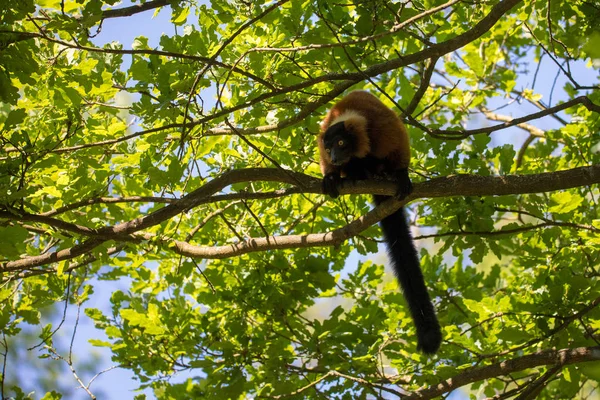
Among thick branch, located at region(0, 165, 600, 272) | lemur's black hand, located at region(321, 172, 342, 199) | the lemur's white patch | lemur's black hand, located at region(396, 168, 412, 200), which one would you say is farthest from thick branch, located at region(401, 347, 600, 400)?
the lemur's white patch

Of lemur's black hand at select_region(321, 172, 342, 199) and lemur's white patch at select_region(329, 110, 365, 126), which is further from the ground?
lemur's white patch at select_region(329, 110, 365, 126)

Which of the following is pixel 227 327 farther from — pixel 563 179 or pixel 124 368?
pixel 563 179

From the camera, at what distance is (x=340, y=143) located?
5.56 m

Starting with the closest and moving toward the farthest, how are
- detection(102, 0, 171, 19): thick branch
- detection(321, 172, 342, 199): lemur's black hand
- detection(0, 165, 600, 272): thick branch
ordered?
1. detection(0, 165, 600, 272): thick branch
2. detection(102, 0, 171, 19): thick branch
3. detection(321, 172, 342, 199): lemur's black hand

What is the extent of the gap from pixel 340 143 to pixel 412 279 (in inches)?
57.2

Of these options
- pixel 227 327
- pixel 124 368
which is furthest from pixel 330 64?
pixel 124 368

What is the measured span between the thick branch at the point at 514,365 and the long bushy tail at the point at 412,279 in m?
0.37

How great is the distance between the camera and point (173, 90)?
14.2ft

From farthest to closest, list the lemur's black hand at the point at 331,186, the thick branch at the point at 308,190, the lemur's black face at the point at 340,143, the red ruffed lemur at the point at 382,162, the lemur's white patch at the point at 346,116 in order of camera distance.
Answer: the lemur's white patch at the point at 346,116 → the lemur's black face at the point at 340,143 → the red ruffed lemur at the point at 382,162 → the lemur's black hand at the point at 331,186 → the thick branch at the point at 308,190

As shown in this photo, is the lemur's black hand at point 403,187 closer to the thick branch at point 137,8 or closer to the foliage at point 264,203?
the foliage at point 264,203

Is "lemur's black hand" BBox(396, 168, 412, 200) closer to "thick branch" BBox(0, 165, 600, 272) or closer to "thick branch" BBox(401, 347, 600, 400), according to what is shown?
"thick branch" BBox(0, 165, 600, 272)

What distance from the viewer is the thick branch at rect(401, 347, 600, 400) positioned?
4.66m

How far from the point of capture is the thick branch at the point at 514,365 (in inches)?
184

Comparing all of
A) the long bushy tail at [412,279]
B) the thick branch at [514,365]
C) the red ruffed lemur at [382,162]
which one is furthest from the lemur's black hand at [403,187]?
the thick branch at [514,365]
